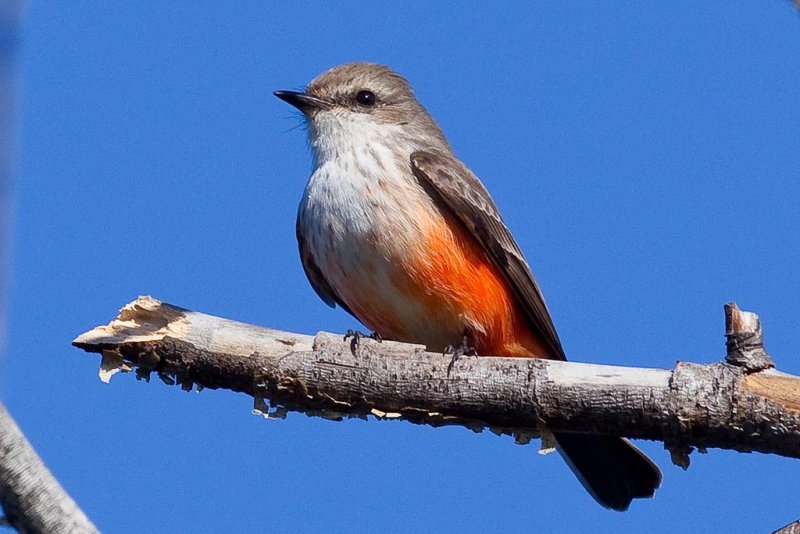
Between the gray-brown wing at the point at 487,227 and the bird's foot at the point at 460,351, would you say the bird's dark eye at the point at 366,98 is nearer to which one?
the gray-brown wing at the point at 487,227

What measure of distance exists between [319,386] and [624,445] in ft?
7.56

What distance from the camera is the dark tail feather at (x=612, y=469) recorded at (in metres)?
7.86

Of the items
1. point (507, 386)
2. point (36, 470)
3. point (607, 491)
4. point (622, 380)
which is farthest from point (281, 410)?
point (36, 470)

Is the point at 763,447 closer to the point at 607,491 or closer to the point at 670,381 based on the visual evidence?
the point at 670,381

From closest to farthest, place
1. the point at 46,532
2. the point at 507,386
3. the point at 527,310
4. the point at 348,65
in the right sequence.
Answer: the point at 46,532 → the point at 507,386 → the point at 527,310 → the point at 348,65

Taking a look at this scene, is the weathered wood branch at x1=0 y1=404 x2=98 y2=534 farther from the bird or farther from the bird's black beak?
the bird's black beak

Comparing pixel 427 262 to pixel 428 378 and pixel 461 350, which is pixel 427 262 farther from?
pixel 428 378

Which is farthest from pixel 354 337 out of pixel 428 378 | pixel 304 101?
pixel 304 101

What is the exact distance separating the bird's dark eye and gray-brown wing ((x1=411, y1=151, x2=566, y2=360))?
104cm

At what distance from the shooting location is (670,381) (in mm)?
6355

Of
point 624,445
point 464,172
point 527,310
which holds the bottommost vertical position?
point 624,445

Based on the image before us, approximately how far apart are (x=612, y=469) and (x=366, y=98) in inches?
142

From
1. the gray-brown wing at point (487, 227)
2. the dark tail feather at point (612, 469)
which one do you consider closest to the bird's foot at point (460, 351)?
the gray-brown wing at point (487, 227)

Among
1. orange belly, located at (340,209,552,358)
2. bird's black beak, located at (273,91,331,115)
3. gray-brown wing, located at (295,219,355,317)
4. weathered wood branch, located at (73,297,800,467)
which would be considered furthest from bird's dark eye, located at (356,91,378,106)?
weathered wood branch, located at (73,297,800,467)
